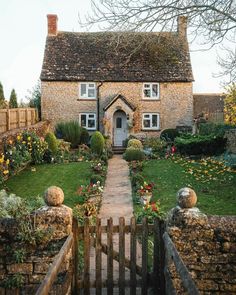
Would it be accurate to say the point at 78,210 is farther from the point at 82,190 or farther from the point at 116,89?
the point at 116,89

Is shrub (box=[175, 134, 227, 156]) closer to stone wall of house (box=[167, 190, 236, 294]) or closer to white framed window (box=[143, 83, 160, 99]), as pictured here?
white framed window (box=[143, 83, 160, 99])

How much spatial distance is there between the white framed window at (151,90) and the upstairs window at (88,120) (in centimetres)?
456

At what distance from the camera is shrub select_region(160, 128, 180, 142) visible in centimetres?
2972

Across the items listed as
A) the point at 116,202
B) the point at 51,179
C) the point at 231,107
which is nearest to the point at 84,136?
the point at 231,107

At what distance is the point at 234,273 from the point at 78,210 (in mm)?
5905

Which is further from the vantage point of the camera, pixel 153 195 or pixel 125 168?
pixel 125 168

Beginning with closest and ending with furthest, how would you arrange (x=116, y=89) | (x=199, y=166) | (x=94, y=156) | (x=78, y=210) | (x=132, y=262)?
(x=132, y=262) → (x=78, y=210) → (x=199, y=166) → (x=94, y=156) → (x=116, y=89)

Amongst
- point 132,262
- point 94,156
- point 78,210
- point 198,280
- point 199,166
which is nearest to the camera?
point 198,280

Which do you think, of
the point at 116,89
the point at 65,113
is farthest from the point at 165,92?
the point at 65,113

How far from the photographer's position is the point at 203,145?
23.5 m

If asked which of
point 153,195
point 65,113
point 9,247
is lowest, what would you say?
point 153,195

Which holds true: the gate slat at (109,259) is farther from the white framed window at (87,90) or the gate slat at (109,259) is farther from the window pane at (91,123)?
the white framed window at (87,90)

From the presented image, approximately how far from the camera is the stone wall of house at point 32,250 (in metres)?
5.94

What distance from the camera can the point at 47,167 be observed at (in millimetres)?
20750
